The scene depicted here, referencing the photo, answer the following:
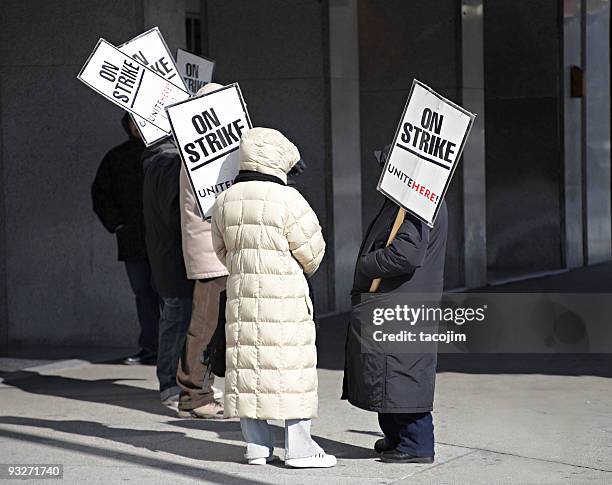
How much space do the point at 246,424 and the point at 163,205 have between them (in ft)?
6.83

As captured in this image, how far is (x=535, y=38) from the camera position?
1645cm

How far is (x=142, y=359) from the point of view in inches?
392

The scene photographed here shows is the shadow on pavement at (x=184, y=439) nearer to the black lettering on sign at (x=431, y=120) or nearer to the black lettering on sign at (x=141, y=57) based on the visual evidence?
the black lettering on sign at (x=431, y=120)

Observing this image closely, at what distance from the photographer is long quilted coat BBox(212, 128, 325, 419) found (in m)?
6.36

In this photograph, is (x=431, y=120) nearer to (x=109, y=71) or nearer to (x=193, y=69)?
(x=109, y=71)

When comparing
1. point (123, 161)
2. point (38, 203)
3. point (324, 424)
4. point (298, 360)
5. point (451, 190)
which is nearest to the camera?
point (298, 360)

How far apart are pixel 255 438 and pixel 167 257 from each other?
77.8 inches

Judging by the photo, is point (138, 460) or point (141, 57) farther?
point (141, 57)

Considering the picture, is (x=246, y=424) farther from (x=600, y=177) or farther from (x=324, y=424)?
(x=600, y=177)

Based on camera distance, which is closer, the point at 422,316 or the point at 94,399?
the point at 422,316

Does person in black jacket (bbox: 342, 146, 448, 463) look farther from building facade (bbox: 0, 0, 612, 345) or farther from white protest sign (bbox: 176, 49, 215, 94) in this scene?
white protest sign (bbox: 176, 49, 215, 94)

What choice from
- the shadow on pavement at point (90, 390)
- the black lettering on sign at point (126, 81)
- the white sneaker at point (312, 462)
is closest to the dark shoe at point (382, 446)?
the white sneaker at point (312, 462)

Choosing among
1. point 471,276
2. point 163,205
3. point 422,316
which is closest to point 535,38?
point 471,276

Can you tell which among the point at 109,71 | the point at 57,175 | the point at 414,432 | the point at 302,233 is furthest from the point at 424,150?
the point at 57,175
